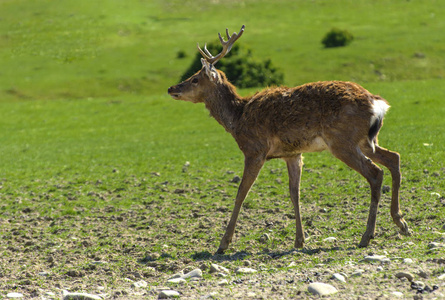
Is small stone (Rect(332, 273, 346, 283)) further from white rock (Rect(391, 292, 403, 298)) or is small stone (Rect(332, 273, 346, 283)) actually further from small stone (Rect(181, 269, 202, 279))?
small stone (Rect(181, 269, 202, 279))

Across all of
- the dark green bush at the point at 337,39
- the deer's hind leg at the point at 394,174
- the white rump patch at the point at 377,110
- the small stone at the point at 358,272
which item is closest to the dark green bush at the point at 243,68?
the dark green bush at the point at 337,39

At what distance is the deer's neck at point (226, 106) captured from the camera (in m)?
10.8

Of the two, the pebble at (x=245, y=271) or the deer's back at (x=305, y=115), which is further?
the deer's back at (x=305, y=115)

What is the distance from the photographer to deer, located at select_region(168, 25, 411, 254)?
9281mm

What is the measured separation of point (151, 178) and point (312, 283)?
9699mm

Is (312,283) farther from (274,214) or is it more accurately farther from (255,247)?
(274,214)

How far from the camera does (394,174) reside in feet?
31.7

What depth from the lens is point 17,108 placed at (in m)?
36.5

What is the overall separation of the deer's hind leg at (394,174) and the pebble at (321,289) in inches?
110

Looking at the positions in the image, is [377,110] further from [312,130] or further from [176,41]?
[176,41]

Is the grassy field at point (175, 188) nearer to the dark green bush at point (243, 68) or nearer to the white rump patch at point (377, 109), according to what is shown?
the white rump patch at point (377, 109)

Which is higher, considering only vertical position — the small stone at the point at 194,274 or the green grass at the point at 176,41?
Answer: the small stone at the point at 194,274

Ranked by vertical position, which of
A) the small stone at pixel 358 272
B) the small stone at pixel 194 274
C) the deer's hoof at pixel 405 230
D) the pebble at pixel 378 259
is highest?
the small stone at pixel 358 272

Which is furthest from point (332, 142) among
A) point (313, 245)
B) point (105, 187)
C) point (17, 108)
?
point (17, 108)
